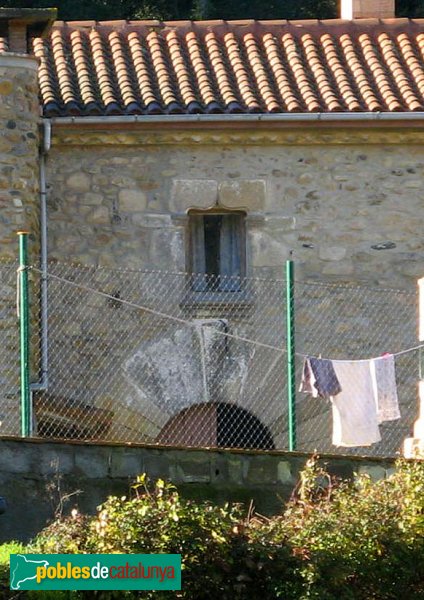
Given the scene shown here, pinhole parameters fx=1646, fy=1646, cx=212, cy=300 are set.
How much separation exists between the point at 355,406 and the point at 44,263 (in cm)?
420

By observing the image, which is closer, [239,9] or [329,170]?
[329,170]

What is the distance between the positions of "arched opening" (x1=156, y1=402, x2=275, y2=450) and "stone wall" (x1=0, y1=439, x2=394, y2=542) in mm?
4239

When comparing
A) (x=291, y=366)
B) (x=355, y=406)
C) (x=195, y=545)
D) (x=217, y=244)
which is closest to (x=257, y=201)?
(x=217, y=244)

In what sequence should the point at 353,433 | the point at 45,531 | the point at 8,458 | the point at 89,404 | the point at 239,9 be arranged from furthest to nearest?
the point at 239,9 < the point at 89,404 < the point at 353,433 < the point at 8,458 < the point at 45,531

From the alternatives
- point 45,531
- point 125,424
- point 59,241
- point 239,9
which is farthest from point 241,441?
point 239,9

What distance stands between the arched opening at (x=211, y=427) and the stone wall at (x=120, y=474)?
4.24 meters

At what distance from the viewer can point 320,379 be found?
45.8ft

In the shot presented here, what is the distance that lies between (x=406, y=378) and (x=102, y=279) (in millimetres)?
3331

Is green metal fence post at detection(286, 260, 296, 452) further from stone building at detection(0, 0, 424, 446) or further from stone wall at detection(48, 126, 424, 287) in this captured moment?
stone wall at detection(48, 126, 424, 287)

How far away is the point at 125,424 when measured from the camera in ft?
54.6

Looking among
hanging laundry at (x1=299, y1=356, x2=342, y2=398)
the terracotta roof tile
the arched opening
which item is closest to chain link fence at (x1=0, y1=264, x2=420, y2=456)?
the arched opening

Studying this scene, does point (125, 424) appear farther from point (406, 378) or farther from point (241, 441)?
point (406, 378)

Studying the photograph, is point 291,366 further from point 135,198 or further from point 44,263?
point 135,198

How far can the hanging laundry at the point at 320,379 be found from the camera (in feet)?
45.6
